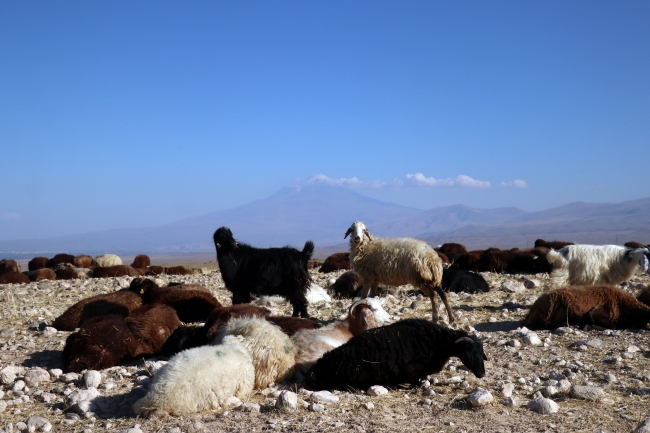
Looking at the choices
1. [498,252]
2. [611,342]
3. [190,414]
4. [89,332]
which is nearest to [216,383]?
[190,414]

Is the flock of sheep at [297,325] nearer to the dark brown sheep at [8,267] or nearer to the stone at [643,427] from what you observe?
the stone at [643,427]

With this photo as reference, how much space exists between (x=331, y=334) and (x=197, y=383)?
2.04 m

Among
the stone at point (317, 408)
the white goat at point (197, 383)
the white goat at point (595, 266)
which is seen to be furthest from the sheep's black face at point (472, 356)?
the white goat at point (595, 266)

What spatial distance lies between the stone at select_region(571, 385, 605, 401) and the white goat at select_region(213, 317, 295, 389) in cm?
260

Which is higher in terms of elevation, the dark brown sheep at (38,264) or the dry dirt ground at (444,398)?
the dark brown sheep at (38,264)

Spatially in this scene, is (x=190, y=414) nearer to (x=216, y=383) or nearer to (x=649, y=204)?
(x=216, y=383)

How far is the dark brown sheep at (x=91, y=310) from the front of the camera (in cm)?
898

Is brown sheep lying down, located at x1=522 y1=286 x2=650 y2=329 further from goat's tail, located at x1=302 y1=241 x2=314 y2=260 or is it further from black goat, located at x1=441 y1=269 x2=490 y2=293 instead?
black goat, located at x1=441 y1=269 x2=490 y2=293

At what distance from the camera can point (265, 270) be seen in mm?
9664

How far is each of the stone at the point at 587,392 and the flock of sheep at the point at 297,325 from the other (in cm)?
87

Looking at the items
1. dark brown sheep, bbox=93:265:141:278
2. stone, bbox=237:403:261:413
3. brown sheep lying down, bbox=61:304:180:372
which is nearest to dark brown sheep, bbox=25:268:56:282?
dark brown sheep, bbox=93:265:141:278

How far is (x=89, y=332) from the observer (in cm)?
682

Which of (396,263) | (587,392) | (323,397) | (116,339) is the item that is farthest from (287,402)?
(396,263)

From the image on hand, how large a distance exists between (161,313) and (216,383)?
2.90 meters
